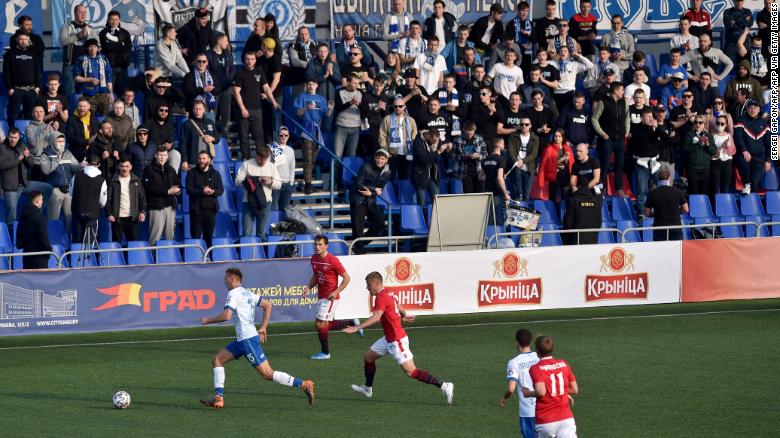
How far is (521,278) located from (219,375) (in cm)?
1022

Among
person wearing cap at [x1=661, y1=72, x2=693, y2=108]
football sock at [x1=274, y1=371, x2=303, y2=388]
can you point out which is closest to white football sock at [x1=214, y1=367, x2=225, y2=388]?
football sock at [x1=274, y1=371, x2=303, y2=388]

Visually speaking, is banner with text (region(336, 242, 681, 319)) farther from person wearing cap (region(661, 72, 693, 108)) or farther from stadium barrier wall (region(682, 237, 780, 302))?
person wearing cap (region(661, 72, 693, 108))

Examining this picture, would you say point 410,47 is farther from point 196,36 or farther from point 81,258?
point 81,258

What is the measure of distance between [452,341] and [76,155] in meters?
8.80

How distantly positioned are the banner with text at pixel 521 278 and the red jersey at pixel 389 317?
264 inches

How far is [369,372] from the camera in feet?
61.1

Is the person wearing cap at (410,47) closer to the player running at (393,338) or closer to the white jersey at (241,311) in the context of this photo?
the player running at (393,338)

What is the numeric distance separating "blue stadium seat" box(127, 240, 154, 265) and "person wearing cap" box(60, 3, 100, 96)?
499 centimetres

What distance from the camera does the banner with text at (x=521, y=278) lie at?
25.7 metres

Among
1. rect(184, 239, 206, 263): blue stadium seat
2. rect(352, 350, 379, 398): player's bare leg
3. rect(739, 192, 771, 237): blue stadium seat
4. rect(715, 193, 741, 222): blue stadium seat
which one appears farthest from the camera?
rect(739, 192, 771, 237): blue stadium seat

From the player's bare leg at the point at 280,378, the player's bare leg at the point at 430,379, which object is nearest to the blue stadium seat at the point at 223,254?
the player's bare leg at the point at 280,378

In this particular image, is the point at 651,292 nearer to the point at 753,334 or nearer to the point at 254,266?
the point at 753,334

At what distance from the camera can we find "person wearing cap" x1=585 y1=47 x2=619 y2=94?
105 feet

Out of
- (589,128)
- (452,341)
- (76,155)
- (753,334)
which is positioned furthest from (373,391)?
(589,128)
